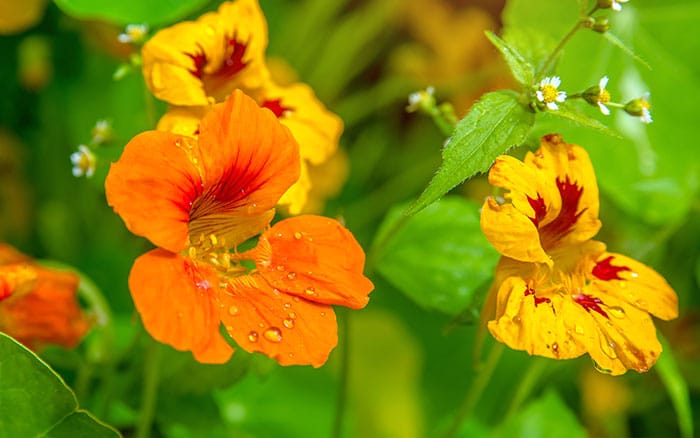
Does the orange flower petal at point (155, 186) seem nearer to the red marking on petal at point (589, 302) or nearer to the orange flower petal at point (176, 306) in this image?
the orange flower petal at point (176, 306)

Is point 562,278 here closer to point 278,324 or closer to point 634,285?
point 634,285

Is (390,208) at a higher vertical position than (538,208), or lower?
lower

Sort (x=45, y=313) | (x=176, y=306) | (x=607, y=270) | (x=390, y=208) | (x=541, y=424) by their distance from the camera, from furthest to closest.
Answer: (x=390, y=208) < (x=541, y=424) < (x=45, y=313) < (x=607, y=270) < (x=176, y=306)

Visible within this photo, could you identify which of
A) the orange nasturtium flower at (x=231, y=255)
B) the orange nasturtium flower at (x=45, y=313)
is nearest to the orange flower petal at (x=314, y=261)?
the orange nasturtium flower at (x=231, y=255)

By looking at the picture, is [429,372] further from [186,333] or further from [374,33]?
[186,333]

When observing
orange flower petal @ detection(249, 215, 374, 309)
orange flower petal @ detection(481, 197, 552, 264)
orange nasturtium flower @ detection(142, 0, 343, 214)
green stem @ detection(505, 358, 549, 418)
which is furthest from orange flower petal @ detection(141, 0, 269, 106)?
green stem @ detection(505, 358, 549, 418)

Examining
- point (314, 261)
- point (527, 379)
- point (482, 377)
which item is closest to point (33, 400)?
point (314, 261)

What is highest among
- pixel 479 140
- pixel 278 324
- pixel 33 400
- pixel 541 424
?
pixel 479 140

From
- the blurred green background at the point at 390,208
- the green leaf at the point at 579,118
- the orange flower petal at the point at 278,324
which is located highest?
the green leaf at the point at 579,118
